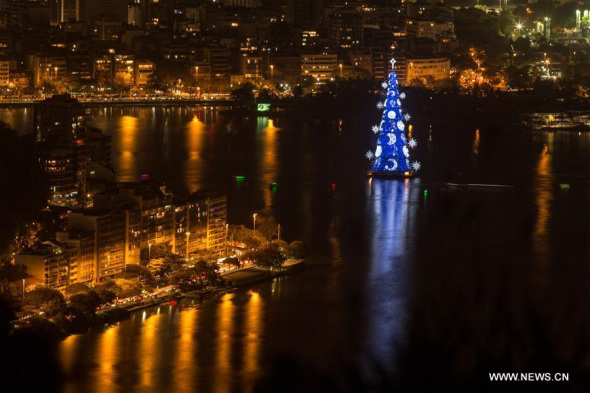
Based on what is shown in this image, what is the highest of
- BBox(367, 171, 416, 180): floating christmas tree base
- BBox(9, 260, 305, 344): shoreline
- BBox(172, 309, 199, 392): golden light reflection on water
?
BBox(367, 171, 416, 180): floating christmas tree base

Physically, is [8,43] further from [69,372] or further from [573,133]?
[69,372]

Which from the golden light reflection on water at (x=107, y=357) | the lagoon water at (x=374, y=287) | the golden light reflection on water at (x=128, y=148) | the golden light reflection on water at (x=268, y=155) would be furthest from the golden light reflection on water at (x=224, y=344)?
the golden light reflection on water at (x=128, y=148)

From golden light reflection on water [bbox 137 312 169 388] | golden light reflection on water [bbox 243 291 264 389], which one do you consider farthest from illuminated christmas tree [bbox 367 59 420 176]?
golden light reflection on water [bbox 137 312 169 388]

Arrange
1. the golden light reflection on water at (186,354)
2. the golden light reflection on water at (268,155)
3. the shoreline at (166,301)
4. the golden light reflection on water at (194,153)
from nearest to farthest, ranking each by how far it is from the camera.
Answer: the golden light reflection on water at (186,354) < the shoreline at (166,301) < the golden light reflection on water at (268,155) < the golden light reflection on water at (194,153)

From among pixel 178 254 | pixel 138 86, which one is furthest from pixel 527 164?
pixel 138 86

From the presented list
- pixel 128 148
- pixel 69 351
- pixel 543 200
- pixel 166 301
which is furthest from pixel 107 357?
pixel 128 148

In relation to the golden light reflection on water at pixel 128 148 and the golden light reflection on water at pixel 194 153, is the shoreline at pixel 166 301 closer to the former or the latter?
the golden light reflection on water at pixel 194 153

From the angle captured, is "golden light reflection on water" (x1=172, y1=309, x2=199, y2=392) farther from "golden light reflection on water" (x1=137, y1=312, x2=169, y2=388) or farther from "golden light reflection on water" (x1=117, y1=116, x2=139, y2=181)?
"golden light reflection on water" (x1=117, y1=116, x2=139, y2=181)
